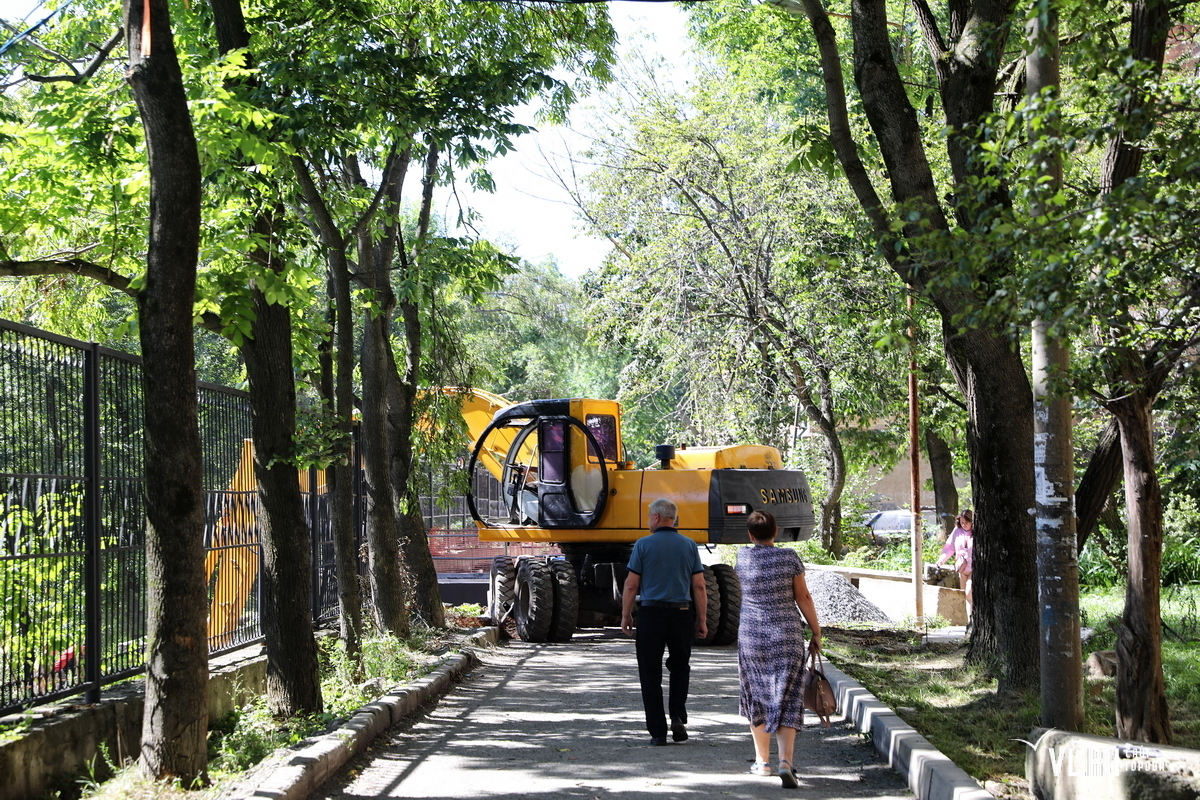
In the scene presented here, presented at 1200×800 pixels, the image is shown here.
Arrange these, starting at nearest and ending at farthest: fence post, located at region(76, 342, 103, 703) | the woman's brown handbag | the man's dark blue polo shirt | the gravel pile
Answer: fence post, located at region(76, 342, 103, 703)
the woman's brown handbag
the man's dark blue polo shirt
the gravel pile

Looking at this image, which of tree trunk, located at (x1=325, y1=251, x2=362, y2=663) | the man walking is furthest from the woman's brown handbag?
tree trunk, located at (x1=325, y1=251, x2=362, y2=663)

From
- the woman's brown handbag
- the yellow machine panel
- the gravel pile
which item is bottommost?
the gravel pile

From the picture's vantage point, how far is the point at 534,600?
16578mm

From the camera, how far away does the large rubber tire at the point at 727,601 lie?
638 inches

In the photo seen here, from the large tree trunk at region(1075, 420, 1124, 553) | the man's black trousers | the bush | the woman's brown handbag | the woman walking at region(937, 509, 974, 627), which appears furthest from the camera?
the bush

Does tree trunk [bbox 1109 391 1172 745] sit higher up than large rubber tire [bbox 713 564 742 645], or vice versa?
tree trunk [bbox 1109 391 1172 745]

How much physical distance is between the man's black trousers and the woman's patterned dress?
3.69 feet

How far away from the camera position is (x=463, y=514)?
3069 centimetres

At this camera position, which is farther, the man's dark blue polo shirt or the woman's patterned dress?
the man's dark blue polo shirt

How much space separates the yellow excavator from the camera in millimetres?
16203

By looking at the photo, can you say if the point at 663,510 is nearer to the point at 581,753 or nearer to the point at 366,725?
the point at 581,753

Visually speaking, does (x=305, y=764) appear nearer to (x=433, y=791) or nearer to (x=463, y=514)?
(x=433, y=791)

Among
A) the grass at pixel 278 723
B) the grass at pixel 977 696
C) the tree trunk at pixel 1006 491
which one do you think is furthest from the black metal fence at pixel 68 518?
the tree trunk at pixel 1006 491

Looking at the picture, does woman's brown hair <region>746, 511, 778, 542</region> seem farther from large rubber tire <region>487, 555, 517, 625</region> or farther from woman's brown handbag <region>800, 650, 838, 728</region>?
large rubber tire <region>487, 555, 517, 625</region>
